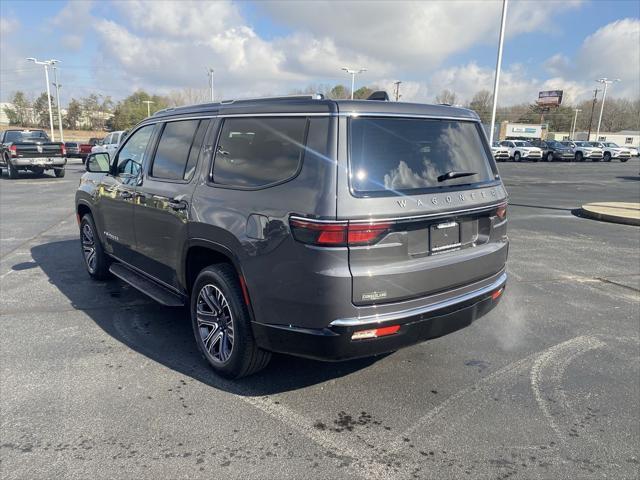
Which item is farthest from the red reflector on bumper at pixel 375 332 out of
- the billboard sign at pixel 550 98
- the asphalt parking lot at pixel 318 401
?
the billboard sign at pixel 550 98

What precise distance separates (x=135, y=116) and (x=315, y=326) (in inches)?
3273

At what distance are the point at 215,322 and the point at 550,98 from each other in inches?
3740

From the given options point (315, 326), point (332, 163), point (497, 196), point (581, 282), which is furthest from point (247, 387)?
point (581, 282)

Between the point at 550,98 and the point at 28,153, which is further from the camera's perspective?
the point at 550,98

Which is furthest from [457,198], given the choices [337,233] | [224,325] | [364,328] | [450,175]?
[224,325]

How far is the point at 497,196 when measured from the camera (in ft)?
11.9

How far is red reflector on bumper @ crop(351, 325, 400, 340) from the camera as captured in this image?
9.33ft

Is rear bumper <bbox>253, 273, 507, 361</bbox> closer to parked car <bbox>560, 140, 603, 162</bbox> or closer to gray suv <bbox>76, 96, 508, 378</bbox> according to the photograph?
gray suv <bbox>76, 96, 508, 378</bbox>

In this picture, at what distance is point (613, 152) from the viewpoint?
44.1 metres

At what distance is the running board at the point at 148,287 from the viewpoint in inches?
162

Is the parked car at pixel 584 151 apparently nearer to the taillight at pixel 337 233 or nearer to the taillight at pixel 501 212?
the taillight at pixel 501 212

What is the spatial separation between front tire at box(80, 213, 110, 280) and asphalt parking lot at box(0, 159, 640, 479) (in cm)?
31

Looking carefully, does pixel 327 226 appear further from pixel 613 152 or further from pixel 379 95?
pixel 613 152

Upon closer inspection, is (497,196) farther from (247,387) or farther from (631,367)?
(247,387)
